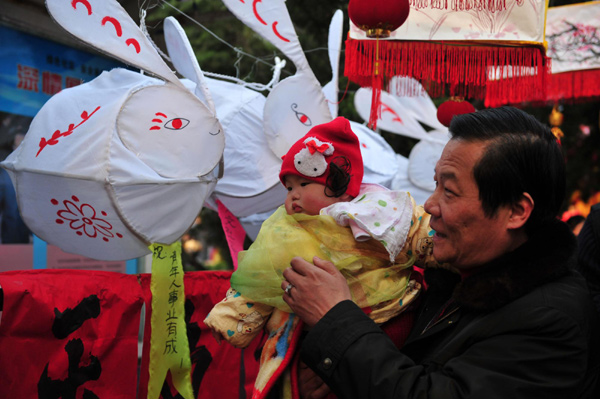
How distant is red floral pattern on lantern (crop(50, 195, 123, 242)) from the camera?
2.78 m

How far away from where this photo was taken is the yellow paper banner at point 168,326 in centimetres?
337

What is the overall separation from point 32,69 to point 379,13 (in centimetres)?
338

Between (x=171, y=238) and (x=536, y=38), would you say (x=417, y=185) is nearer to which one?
(x=536, y=38)

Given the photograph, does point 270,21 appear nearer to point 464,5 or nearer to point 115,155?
point 115,155

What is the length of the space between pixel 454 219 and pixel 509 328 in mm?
318

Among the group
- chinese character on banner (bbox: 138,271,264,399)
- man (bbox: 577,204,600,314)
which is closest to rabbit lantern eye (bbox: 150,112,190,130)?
chinese character on banner (bbox: 138,271,264,399)

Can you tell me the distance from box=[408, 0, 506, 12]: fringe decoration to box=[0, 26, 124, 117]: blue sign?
133 inches

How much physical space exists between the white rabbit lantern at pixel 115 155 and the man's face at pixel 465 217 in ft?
5.22

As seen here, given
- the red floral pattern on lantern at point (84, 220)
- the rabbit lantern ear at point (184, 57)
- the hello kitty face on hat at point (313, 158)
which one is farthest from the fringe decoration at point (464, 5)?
the red floral pattern on lantern at point (84, 220)

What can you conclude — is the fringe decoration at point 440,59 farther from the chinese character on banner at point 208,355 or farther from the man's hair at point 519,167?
the man's hair at point 519,167

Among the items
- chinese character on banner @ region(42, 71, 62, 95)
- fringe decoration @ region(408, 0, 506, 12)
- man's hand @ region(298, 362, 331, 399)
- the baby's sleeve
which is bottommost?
man's hand @ region(298, 362, 331, 399)

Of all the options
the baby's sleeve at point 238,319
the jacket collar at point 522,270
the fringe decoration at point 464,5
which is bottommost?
the baby's sleeve at point 238,319

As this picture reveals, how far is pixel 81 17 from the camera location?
259cm

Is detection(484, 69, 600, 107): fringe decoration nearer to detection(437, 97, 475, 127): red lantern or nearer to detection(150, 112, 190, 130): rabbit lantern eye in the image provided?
detection(437, 97, 475, 127): red lantern
